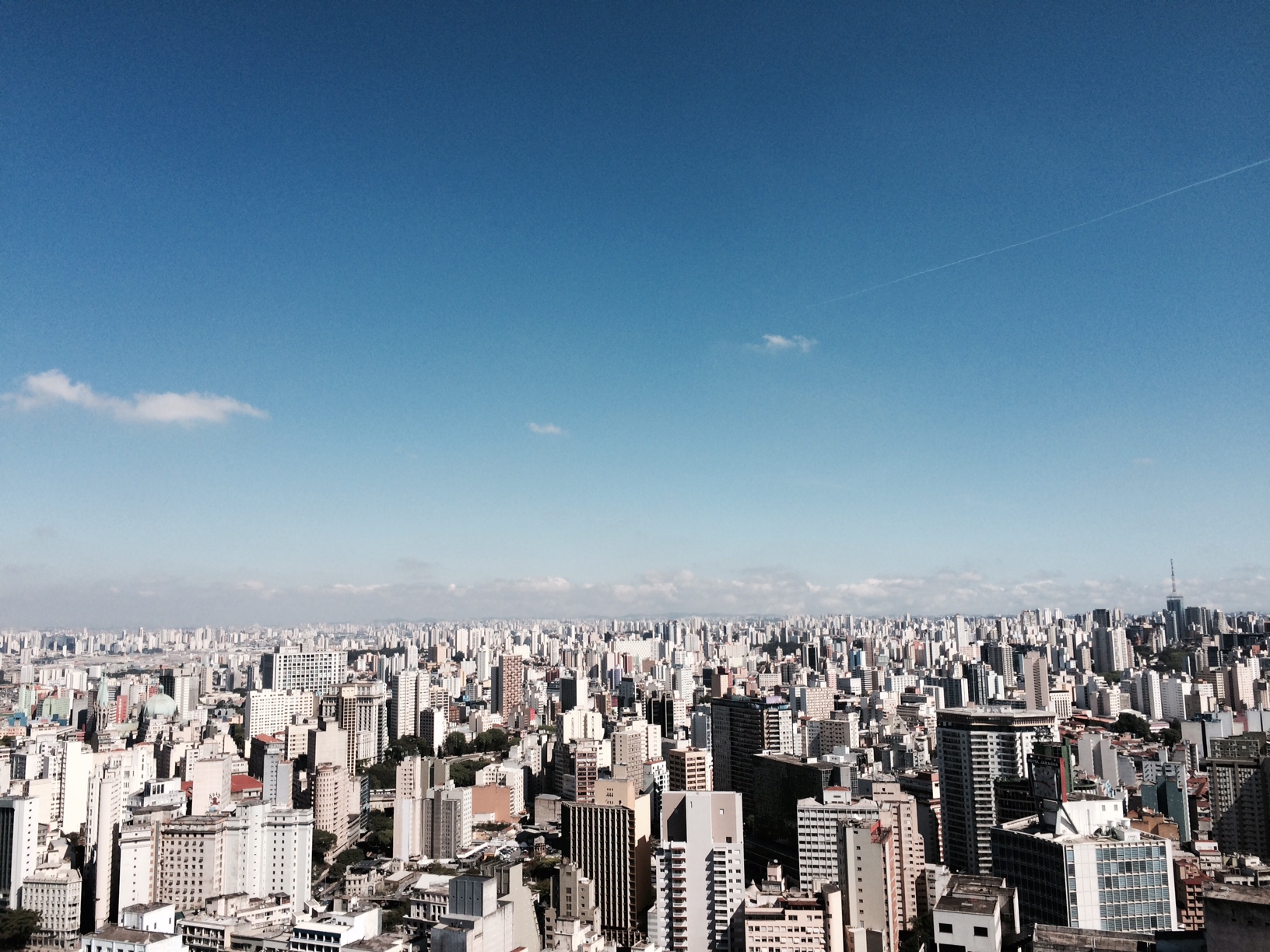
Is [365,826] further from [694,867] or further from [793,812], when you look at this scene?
[694,867]

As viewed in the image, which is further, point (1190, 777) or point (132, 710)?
point (132, 710)

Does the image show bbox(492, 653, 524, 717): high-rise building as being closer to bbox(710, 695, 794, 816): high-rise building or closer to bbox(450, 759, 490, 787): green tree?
bbox(450, 759, 490, 787): green tree

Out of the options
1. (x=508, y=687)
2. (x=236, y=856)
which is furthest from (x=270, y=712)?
(x=236, y=856)

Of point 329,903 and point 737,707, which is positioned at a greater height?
point 737,707

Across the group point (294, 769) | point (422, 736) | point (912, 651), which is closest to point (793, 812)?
point (294, 769)

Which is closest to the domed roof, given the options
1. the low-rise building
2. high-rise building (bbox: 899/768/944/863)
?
high-rise building (bbox: 899/768/944/863)

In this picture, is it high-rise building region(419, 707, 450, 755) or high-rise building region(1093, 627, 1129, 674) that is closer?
high-rise building region(419, 707, 450, 755)

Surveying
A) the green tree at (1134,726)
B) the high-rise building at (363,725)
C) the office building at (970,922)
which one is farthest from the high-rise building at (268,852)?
the green tree at (1134,726)
